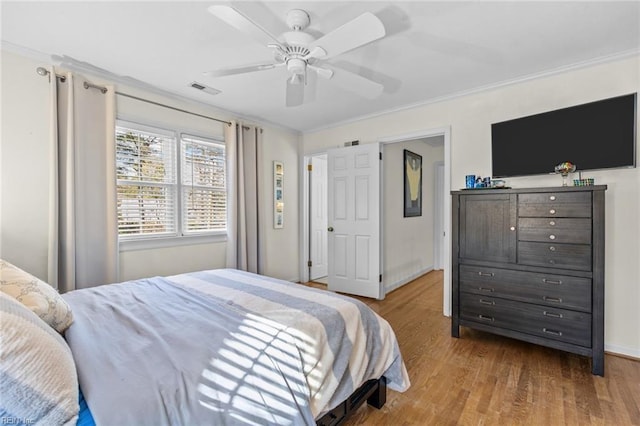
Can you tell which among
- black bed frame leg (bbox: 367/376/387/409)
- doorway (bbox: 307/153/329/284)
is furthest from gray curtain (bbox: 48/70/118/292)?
doorway (bbox: 307/153/329/284)

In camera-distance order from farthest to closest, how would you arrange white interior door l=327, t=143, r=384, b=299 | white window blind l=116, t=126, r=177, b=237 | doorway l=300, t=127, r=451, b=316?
1. white interior door l=327, t=143, r=384, b=299
2. doorway l=300, t=127, r=451, b=316
3. white window blind l=116, t=126, r=177, b=237

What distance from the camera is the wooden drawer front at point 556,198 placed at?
7.15ft

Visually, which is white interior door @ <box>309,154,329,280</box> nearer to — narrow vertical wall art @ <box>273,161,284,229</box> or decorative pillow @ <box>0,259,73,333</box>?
narrow vertical wall art @ <box>273,161,284,229</box>

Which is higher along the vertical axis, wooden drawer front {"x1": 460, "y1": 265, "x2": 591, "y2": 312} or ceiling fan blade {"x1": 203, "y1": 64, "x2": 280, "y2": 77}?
ceiling fan blade {"x1": 203, "y1": 64, "x2": 280, "y2": 77}

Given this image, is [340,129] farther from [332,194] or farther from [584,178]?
[584,178]

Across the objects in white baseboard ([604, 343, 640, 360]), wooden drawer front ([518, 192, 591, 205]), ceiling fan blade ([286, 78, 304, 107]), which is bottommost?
white baseboard ([604, 343, 640, 360])

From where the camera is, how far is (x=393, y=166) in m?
4.39

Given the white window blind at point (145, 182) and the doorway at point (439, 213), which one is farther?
the doorway at point (439, 213)

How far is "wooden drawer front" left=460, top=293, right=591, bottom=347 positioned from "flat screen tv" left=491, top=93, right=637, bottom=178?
1.16 meters

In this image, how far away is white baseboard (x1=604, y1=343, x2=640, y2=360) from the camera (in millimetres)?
2371

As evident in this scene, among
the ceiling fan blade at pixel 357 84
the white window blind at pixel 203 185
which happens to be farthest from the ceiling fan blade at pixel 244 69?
the white window blind at pixel 203 185

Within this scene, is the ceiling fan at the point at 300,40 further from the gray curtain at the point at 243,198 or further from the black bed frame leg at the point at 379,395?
the black bed frame leg at the point at 379,395

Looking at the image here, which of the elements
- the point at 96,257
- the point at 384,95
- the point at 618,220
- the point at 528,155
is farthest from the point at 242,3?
the point at 618,220

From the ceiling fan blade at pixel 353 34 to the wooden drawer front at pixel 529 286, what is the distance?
6.97 feet
